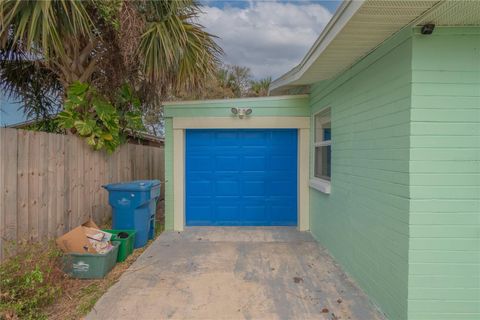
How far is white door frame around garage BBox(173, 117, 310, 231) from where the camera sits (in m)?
6.11

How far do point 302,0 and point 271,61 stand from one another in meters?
5.96

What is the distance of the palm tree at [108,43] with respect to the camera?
380cm

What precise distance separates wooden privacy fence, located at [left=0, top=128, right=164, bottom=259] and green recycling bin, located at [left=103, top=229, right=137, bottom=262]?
76cm

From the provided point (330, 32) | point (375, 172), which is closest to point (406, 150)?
point (375, 172)

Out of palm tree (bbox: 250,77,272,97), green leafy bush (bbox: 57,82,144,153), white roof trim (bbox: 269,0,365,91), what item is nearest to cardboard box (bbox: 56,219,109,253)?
green leafy bush (bbox: 57,82,144,153)

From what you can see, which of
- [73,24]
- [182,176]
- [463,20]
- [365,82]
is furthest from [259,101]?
[463,20]

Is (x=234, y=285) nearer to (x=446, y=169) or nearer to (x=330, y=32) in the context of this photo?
(x=446, y=169)

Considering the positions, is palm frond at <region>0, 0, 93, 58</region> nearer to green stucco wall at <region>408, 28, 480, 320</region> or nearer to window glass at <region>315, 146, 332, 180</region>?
green stucco wall at <region>408, 28, 480, 320</region>

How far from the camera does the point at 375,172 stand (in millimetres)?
3215

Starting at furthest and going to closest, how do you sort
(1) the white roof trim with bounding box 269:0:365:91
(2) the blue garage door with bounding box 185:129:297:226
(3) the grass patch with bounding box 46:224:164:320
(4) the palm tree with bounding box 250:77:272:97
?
(4) the palm tree with bounding box 250:77:272:97
(2) the blue garage door with bounding box 185:129:297:226
(3) the grass patch with bounding box 46:224:164:320
(1) the white roof trim with bounding box 269:0:365:91

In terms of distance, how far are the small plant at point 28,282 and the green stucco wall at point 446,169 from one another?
11.1 feet

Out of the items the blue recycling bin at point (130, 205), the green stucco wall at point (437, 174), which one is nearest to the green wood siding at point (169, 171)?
the blue recycling bin at point (130, 205)

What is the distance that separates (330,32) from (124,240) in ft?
12.4

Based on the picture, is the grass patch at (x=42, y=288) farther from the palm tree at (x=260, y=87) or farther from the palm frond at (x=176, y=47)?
the palm tree at (x=260, y=87)
